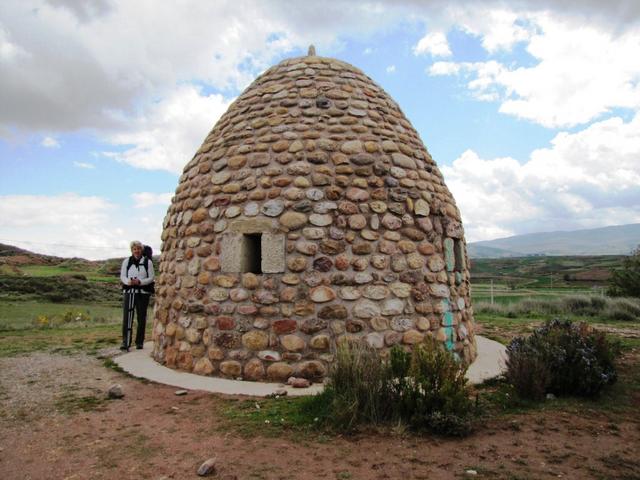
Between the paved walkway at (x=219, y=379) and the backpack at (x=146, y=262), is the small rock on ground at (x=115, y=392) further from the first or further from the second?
the backpack at (x=146, y=262)

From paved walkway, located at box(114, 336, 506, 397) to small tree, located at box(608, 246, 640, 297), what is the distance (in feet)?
51.7

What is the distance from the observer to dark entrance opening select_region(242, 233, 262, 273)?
5836 millimetres

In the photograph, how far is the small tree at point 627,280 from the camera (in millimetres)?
19359

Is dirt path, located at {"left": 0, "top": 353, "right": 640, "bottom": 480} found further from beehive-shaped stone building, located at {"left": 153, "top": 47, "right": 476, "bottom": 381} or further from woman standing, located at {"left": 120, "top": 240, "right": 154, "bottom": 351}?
woman standing, located at {"left": 120, "top": 240, "right": 154, "bottom": 351}

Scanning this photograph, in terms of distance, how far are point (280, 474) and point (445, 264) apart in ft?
12.8

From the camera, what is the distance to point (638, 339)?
9164 millimetres

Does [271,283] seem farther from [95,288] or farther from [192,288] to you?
[95,288]

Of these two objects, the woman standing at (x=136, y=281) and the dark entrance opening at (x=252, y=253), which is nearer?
the dark entrance opening at (x=252, y=253)

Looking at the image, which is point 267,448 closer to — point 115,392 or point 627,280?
point 115,392

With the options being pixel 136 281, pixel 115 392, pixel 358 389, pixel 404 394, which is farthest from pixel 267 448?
pixel 136 281

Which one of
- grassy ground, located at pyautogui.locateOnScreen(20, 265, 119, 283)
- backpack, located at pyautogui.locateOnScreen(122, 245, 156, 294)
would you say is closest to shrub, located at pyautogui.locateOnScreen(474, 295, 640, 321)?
backpack, located at pyautogui.locateOnScreen(122, 245, 156, 294)

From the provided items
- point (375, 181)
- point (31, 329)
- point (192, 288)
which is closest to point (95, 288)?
point (31, 329)

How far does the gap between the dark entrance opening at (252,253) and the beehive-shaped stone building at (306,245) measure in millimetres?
19

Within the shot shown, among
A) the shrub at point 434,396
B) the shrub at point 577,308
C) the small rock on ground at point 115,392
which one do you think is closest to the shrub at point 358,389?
the shrub at point 434,396
